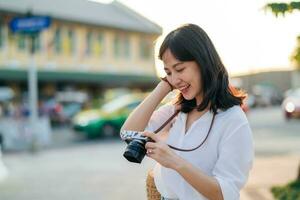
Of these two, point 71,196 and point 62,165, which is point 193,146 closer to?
point 71,196

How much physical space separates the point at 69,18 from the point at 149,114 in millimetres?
30804

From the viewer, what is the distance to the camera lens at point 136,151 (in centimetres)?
197

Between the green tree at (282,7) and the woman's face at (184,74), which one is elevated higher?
the woman's face at (184,74)

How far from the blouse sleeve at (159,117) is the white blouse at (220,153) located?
0.75 ft

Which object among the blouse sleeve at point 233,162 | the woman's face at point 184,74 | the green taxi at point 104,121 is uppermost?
the woman's face at point 184,74

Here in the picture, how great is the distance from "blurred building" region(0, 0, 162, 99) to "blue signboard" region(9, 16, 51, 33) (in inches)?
564

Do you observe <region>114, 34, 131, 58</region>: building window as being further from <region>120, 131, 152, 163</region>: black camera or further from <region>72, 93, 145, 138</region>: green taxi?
<region>120, 131, 152, 163</region>: black camera

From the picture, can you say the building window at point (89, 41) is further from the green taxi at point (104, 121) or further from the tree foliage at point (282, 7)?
the tree foliage at point (282, 7)

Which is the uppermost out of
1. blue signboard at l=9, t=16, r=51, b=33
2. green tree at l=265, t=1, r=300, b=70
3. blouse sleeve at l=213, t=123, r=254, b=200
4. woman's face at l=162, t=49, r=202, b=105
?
woman's face at l=162, t=49, r=202, b=105

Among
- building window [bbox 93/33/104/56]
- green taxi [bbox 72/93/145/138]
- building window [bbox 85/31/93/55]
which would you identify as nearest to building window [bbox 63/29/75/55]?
building window [bbox 85/31/93/55]

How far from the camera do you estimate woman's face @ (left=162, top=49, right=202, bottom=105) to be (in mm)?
2057

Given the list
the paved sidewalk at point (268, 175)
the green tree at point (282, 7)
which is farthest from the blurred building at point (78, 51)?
the green tree at point (282, 7)

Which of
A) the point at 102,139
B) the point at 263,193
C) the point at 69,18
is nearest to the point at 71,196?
the point at 263,193

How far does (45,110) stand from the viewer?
26.2 metres
